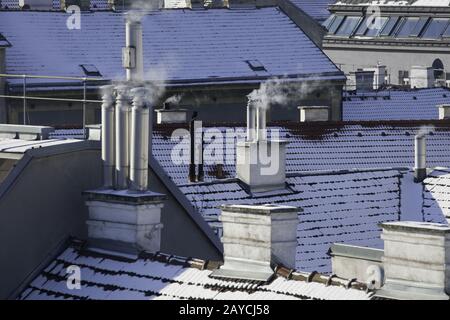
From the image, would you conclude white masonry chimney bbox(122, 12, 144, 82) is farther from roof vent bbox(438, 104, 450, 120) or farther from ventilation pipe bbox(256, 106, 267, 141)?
roof vent bbox(438, 104, 450, 120)

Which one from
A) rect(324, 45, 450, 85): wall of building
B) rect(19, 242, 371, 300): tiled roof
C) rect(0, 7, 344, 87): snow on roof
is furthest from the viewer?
rect(324, 45, 450, 85): wall of building

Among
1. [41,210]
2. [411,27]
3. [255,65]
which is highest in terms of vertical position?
[411,27]

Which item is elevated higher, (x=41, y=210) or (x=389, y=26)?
(x=389, y=26)

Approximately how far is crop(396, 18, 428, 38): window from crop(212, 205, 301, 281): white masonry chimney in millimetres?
90682

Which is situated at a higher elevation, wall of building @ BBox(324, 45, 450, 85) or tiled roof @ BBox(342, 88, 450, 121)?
wall of building @ BBox(324, 45, 450, 85)

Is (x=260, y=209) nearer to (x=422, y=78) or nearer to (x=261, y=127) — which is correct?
(x=261, y=127)

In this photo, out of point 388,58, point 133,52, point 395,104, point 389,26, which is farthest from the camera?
point 389,26

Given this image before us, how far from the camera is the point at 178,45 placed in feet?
286

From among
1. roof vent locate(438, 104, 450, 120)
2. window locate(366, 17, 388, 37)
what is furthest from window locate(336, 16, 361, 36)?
roof vent locate(438, 104, 450, 120)

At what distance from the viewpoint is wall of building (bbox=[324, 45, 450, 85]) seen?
11819cm

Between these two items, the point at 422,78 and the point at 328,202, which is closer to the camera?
the point at 328,202

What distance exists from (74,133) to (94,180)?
2470 cm

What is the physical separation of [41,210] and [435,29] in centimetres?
8900

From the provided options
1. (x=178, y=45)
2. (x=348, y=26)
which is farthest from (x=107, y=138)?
(x=348, y=26)
